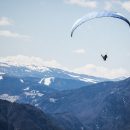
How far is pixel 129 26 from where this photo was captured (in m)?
49.1

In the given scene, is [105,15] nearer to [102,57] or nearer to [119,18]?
[119,18]

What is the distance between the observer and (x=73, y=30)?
5381cm

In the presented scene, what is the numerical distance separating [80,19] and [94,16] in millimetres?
3459

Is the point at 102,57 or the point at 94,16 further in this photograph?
the point at 102,57

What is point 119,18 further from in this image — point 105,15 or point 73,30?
point 73,30

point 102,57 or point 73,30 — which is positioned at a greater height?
point 73,30

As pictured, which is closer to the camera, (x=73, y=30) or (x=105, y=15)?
(x=105, y=15)

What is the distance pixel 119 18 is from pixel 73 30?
7.87 metres

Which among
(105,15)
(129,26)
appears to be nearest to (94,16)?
(105,15)

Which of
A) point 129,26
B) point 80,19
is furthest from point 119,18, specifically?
point 80,19

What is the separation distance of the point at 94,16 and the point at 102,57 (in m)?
8.60

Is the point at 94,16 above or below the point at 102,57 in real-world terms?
above

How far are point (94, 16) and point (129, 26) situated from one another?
5.36m

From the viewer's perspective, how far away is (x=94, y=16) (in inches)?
1908
